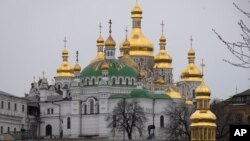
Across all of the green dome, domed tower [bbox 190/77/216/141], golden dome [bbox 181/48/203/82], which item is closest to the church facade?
the green dome

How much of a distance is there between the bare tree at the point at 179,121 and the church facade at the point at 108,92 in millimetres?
865

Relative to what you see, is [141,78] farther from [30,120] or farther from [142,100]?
[30,120]

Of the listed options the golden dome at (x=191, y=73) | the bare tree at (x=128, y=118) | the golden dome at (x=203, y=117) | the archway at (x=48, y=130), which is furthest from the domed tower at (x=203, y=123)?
the golden dome at (x=191, y=73)

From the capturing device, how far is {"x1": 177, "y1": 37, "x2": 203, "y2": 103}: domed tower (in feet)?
270

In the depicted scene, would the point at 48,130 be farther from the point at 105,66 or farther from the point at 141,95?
the point at 141,95

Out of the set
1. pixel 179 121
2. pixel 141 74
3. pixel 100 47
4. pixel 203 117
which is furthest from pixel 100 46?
pixel 203 117

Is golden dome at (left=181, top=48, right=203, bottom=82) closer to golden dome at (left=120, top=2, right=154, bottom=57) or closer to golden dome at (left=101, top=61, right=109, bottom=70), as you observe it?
golden dome at (left=120, top=2, right=154, bottom=57)

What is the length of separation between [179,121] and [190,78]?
17049 millimetres

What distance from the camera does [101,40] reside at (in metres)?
78.5

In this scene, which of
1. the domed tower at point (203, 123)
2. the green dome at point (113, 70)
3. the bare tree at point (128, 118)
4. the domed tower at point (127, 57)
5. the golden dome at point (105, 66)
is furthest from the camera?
the domed tower at point (127, 57)

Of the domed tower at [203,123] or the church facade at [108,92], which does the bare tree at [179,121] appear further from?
the domed tower at [203,123]

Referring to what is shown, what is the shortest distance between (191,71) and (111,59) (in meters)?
13.5

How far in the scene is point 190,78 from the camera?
274 ft

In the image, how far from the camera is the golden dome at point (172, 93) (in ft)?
247
